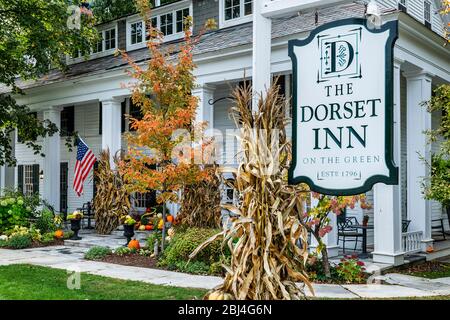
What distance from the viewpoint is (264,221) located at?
461 cm

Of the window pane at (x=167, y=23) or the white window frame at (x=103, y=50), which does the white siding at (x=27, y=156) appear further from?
the window pane at (x=167, y=23)

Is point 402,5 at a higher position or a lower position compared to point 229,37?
higher

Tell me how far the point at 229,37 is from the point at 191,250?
242 inches

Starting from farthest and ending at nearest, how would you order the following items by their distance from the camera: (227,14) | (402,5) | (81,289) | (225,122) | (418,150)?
(227,14)
(225,122)
(402,5)
(418,150)
(81,289)

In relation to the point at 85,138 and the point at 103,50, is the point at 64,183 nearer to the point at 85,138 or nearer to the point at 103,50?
the point at 85,138

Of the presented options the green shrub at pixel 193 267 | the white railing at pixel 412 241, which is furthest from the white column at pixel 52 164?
the white railing at pixel 412 241

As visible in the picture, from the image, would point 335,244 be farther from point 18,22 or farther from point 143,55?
point 18,22

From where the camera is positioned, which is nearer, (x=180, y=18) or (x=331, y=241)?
(x=331, y=241)

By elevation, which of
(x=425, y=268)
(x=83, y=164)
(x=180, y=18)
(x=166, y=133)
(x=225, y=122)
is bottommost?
(x=425, y=268)

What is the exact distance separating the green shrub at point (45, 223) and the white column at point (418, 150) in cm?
945

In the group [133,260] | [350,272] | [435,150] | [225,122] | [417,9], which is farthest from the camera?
[435,150]

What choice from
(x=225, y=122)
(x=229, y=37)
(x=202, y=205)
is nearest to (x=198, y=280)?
(x=202, y=205)

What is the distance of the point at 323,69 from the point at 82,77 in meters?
12.0

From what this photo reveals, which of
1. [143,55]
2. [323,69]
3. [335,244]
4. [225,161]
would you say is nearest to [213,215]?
[335,244]
